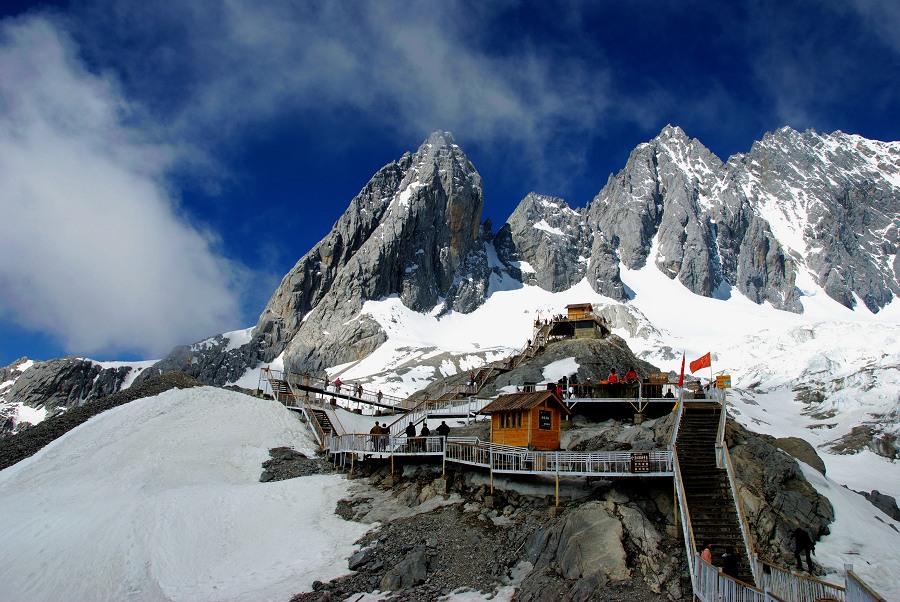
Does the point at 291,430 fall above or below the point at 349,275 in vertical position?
below

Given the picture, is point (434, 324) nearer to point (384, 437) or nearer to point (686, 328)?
point (686, 328)

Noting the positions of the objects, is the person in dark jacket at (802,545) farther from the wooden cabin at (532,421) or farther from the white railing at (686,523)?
the wooden cabin at (532,421)

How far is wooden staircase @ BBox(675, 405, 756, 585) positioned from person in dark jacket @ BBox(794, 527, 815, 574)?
1728 mm

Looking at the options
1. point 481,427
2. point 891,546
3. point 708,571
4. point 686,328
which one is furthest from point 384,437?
point 686,328

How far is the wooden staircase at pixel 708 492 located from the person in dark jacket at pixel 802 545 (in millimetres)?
1728

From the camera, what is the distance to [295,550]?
899 inches

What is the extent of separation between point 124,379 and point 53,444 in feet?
487

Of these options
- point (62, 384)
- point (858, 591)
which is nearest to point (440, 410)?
point (858, 591)

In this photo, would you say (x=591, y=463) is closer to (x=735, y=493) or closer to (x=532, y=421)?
(x=735, y=493)

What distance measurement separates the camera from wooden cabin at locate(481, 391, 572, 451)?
26484 millimetres

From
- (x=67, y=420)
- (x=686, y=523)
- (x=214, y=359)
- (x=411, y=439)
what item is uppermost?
(x=214, y=359)

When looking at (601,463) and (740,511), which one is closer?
(740,511)

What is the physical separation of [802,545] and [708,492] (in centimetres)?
303

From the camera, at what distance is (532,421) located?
26.5m
